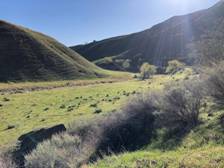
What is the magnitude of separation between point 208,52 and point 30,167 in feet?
83.8

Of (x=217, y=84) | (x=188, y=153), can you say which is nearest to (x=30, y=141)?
(x=188, y=153)

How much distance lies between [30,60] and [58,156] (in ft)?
260

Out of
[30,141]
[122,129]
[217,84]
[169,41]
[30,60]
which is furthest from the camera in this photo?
[169,41]

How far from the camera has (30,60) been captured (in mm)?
87375

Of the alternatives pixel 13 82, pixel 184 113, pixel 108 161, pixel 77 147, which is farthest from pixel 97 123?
pixel 13 82

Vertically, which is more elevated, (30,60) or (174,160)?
(30,60)

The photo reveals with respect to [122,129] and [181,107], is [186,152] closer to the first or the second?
[181,107]

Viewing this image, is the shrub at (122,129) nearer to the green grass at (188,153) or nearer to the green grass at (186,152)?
the green grass at (186,152)

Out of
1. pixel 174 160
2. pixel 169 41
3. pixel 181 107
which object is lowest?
pixel 174 160

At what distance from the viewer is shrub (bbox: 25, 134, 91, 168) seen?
1166 cm

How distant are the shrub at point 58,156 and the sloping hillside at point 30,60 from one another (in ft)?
219

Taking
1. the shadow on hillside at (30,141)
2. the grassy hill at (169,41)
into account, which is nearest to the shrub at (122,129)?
the shadow on hillside at (30,141)

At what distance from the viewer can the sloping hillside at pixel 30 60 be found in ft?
263

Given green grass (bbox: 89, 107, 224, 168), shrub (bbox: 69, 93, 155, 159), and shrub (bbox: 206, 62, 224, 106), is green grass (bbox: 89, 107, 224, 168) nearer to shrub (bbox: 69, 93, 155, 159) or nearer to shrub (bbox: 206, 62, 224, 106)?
shrub (bbox: 206, 62, 224, 106)
